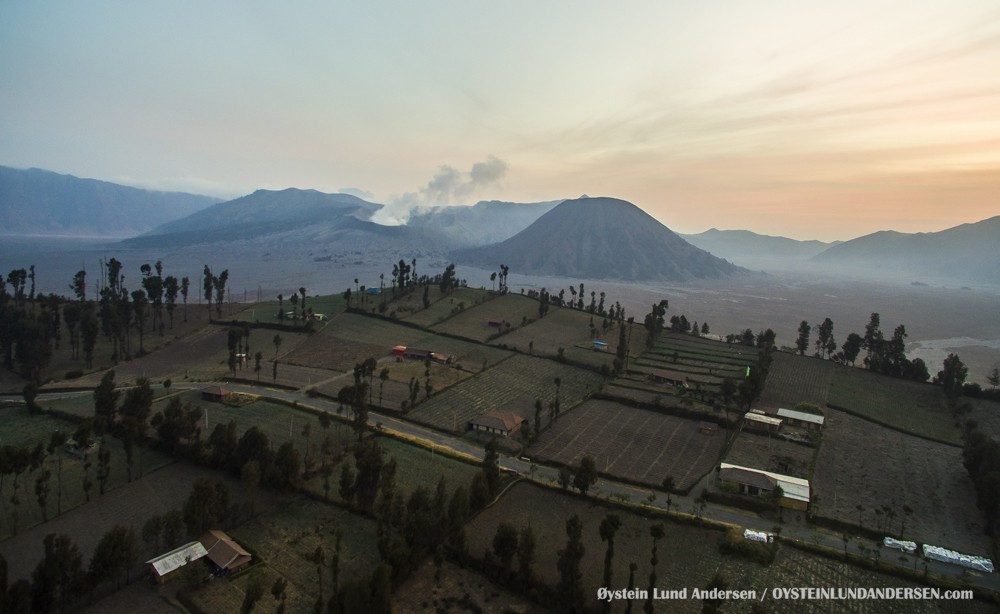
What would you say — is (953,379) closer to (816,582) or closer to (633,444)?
(633,444)

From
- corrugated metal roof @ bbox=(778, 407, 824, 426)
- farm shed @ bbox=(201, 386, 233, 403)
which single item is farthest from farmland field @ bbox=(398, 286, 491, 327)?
corrugated metal roof @ bbox=(778, 407, 824, 426)

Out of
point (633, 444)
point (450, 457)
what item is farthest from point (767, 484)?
point (450, 457)

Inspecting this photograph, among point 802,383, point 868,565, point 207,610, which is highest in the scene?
point 802,383

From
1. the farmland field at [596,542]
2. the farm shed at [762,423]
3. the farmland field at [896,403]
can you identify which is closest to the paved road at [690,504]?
the farmland field at [596,542]

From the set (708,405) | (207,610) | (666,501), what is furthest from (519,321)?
(207,610)

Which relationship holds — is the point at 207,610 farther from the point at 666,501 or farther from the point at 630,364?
the point at 630,364
